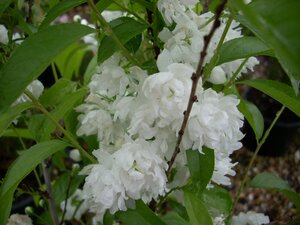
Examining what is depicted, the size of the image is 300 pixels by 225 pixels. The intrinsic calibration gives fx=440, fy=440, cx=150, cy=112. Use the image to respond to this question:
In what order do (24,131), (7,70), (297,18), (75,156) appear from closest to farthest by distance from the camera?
(297,18) < (7,70) < (24,131) < (75,156)

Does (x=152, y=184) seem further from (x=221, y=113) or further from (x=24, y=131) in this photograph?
(x=24, y=131)

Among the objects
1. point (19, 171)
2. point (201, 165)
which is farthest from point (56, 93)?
point (201, 165)

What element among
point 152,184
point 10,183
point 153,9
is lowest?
point 152,184

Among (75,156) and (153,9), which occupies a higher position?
(153,9)

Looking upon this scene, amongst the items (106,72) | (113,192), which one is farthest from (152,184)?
(106,72)

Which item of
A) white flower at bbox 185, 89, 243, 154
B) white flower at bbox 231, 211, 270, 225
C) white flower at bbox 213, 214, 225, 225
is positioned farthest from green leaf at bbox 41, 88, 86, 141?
white flower at bbox 231, 211, 270, 225

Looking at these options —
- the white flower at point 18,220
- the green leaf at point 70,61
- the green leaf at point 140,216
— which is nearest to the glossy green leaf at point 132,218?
the green leaf at point 140,216

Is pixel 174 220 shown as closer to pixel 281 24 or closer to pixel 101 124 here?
pixel 101 124

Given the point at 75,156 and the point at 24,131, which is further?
the point at 75,156
